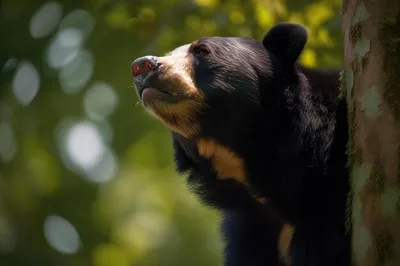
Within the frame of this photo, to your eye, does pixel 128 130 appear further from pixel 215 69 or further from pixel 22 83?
pixel 215 69

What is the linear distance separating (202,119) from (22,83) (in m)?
8.85

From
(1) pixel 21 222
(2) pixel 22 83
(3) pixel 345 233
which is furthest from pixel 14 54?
(3) pixel 345 233

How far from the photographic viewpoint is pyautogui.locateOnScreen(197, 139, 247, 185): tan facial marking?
19.1ft

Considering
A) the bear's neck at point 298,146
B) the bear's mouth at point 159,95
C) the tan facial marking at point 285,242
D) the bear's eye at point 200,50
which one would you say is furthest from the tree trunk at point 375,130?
the bear's eye at point 200,50

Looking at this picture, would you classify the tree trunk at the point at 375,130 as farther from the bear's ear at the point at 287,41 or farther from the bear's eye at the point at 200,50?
the bear's eye at the point at 200,50

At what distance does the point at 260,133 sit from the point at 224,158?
264 millimetres

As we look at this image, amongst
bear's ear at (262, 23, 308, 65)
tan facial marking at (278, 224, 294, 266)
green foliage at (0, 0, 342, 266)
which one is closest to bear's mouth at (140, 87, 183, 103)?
bear's ear at (262, 23, 308, 65)

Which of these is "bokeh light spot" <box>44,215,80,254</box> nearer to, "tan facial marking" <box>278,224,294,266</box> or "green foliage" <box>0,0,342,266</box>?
"green foliage" <box>0,0,342,266</box>

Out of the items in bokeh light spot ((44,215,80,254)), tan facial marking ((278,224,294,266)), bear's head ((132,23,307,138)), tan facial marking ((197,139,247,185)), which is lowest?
bokeh light spot ((44,215,80,254))

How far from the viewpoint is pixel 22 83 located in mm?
14172

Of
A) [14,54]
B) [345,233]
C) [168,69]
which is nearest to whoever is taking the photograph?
[345,233]

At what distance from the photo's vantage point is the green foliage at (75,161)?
44.1 ft

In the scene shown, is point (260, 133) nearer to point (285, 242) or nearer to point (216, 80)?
point (216, 80)

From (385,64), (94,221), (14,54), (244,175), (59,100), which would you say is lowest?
(94,221)
